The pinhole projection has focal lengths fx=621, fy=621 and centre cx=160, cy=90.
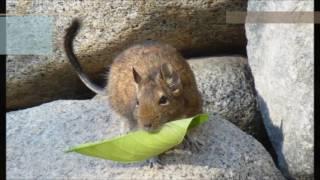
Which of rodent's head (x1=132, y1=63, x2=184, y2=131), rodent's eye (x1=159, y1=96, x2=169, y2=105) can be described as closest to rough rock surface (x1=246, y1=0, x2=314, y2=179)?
rodent's head (x1=132, y1=63, x2=184, y2=131)

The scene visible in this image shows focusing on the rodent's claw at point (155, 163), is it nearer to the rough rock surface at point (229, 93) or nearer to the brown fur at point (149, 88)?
the brown fur at point (149, 88)

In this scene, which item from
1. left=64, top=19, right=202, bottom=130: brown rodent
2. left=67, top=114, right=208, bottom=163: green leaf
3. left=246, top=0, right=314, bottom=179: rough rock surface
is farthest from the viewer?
left=246, top=0, right=314, bottom=179: rough rock surface

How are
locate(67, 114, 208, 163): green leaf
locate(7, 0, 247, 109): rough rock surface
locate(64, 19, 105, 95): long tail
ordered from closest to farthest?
locate(67, 114, 208, 163): green leaf
locate(64, 19, 105, 95): long tail
locate(7, 0, 247, 109): rough rock surface

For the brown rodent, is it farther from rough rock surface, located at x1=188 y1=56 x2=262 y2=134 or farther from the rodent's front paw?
rough rock surface, located at x1=188 y1=56 x2=262 y2=134
